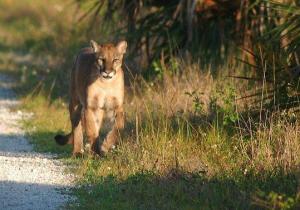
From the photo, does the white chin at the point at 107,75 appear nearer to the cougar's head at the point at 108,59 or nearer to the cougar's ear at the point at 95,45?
the cougar's head at the point at 108,59

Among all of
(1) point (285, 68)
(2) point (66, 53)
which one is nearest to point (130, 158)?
(1) point (285, 68)

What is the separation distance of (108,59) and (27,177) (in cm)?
217

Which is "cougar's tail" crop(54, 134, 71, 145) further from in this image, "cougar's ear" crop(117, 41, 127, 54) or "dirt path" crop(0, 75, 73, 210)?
"cougar's ear" crop(117, 41, 127, 54)

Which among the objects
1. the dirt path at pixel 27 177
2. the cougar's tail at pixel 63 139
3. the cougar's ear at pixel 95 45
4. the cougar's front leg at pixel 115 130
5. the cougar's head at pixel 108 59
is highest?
the cougar's ear at pixel 95 45

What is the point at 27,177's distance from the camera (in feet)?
33.5

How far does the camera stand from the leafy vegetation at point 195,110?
9.11m

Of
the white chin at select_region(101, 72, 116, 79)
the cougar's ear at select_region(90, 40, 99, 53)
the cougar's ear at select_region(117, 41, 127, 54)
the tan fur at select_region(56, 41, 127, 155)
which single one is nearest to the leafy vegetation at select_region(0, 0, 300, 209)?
the tan fur at select_region(56, 41, 127, 155)

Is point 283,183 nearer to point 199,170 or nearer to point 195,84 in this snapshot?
point 199,170

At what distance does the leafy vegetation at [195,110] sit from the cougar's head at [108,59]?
617mm

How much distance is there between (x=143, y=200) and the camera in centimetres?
908

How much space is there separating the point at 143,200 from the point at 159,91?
17.1 ft

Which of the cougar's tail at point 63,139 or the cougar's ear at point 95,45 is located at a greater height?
the cougar's ear at point 95,45

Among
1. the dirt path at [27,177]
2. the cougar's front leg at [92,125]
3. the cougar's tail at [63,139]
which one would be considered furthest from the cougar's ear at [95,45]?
the dirt path at [27,177]

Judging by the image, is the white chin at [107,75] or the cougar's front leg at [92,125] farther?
the cougar's front leg at [92,125]
